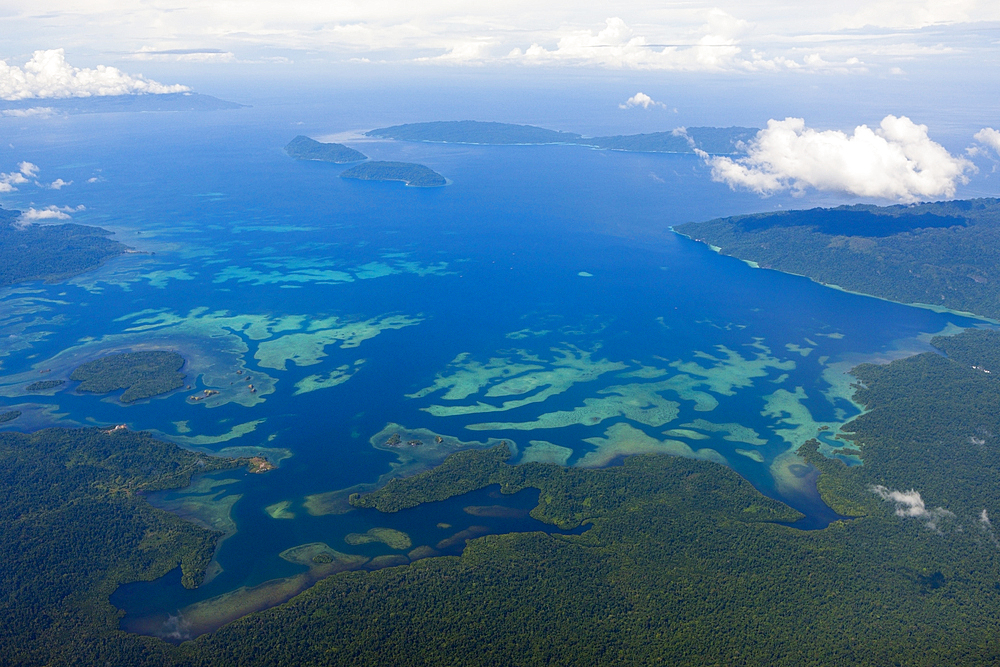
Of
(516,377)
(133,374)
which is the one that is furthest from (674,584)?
(133,374)

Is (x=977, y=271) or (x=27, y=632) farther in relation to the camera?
(x=977, y=271)

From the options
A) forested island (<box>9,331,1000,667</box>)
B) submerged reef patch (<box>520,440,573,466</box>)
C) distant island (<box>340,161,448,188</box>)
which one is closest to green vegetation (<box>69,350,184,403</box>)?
forested island (<box>9,331,1000,667</box>)

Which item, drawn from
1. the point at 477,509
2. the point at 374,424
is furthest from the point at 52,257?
the point at 477,509

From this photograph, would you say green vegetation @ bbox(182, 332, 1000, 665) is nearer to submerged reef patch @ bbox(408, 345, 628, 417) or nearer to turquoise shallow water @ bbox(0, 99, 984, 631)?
turquoise shallow water @ bbox(0, 99, 984, 631)

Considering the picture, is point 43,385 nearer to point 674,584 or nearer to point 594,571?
point 594,571

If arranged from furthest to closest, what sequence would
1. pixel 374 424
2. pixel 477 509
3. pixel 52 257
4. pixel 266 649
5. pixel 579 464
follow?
pixel 52 257 < pixel 374 424 < pixel 579 464 < pixel 477 509 < pixel 266 649

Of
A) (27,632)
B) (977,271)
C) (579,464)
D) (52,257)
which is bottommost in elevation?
(27,632)

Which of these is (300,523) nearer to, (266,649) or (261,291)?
(266,649)
